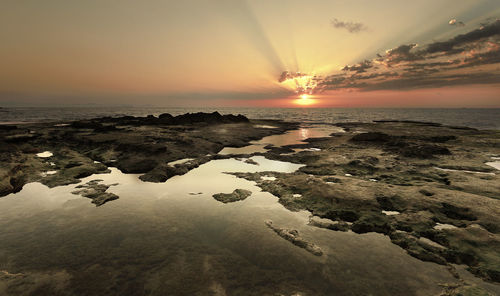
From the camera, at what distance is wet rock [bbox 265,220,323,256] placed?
26.1ft

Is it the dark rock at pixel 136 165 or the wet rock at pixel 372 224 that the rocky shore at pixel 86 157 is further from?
the wet rock at pixel 372 224

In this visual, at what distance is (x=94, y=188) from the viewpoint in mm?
13594

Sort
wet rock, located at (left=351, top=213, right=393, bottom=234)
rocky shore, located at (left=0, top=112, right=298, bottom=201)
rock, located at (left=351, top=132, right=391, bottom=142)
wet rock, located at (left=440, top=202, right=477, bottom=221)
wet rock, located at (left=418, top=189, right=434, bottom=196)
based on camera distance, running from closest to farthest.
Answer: wet rock, located at (left=351, top=213, right=393, bottom=234), wet rock, located at (left=440, top=202, right=477, bottom=221), wet rock, located at (left=418, top=189, right=434, bottom=196), rocky shore, located at (left=0, top=112, right=298, bottom=201), rock, located at (left=351, top=132, right=391, bottom=142)

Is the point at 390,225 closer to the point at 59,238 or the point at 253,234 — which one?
the point at 253,234

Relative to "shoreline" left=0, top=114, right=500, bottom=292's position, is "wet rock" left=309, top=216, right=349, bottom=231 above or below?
below

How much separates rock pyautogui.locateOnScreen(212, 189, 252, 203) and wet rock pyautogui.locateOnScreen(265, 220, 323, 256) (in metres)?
3.04

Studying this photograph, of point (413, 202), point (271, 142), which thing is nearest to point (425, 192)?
point (413, 202)

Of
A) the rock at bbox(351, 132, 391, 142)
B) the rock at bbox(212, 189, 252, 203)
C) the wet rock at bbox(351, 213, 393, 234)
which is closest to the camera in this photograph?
the wet rock at bbox(351, 213, 393, 234)

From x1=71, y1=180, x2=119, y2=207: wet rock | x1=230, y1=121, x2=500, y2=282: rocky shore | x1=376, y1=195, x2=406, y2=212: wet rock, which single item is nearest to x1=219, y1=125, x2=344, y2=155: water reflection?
x1=230, y1=121, x2=500, y2=282: rocky shore

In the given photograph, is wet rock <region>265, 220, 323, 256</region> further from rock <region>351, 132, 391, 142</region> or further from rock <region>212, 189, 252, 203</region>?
rock <region>351, 132, 391, 142</region>

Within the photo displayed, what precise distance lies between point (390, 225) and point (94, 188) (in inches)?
642

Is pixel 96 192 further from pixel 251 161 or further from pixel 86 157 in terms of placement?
pixel 251 161

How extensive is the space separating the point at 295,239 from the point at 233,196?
5053 millimetres

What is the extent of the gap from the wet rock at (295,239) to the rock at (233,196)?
9.98 feet
